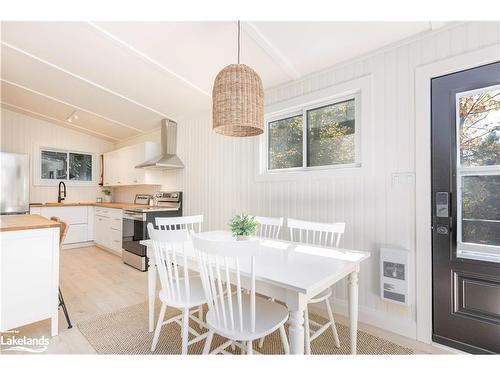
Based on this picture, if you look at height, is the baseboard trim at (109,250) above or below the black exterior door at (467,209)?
below

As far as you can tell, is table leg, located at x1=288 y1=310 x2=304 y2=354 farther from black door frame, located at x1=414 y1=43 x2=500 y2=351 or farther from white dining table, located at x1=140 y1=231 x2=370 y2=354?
black door frame, located at x1=414 y1=43 x2=500 y2=351

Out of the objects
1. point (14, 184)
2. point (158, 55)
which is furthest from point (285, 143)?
point (14, 184)

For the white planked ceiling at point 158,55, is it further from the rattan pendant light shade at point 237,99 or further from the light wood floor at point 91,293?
the light wood floor at point 91,293

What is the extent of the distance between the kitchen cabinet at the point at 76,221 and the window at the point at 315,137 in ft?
14.0

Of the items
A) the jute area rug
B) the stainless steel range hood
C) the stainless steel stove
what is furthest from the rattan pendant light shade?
the stainless steel range hood

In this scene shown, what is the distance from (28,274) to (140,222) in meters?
1.81

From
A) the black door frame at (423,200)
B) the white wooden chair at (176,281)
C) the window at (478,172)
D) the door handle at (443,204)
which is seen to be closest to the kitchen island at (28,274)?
the white wooden chair at (176,281)

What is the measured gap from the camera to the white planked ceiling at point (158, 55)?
210cm

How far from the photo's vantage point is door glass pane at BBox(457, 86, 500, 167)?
175 centimetres

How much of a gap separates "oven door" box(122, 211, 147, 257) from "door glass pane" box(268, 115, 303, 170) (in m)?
2.09

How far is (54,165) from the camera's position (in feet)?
17.9

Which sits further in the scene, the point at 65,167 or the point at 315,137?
the point at 65,167

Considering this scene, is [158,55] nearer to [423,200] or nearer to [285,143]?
[285,143]

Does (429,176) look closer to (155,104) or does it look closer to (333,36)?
(333,36)
